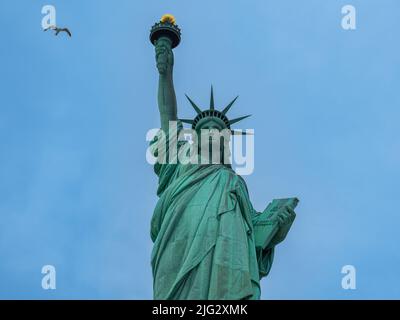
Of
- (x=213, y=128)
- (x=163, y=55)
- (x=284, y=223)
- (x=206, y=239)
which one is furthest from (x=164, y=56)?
(x=206, y=239)

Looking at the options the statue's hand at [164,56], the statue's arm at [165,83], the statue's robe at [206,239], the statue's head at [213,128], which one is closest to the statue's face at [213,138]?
the statue's head at [213,128]

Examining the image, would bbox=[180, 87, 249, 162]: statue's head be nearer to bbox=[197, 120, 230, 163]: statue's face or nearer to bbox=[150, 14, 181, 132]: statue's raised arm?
bbox=[197, 120, 230, 163]: statue's face

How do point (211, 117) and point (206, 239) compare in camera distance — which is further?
point (211, 117)

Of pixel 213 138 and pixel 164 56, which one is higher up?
pixel 164 56

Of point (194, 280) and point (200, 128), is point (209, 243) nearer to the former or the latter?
point (194, 280)

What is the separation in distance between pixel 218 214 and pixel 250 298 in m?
2.16

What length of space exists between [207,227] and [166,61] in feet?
18.2

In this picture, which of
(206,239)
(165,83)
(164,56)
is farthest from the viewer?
(164,56)

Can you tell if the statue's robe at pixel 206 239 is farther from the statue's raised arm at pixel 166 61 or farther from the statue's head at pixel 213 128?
the statue's raised arm at pixel 166 61

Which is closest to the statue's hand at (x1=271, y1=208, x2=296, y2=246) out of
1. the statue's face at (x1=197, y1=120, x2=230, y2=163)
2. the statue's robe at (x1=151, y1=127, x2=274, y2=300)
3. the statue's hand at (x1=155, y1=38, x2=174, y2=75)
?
the statue's robe at (x1=151, y1=127, x2=274, y2=300)

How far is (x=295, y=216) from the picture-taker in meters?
24.6

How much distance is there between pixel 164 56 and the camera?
27.3 m

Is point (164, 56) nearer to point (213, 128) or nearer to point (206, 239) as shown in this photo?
point (213, 128)
